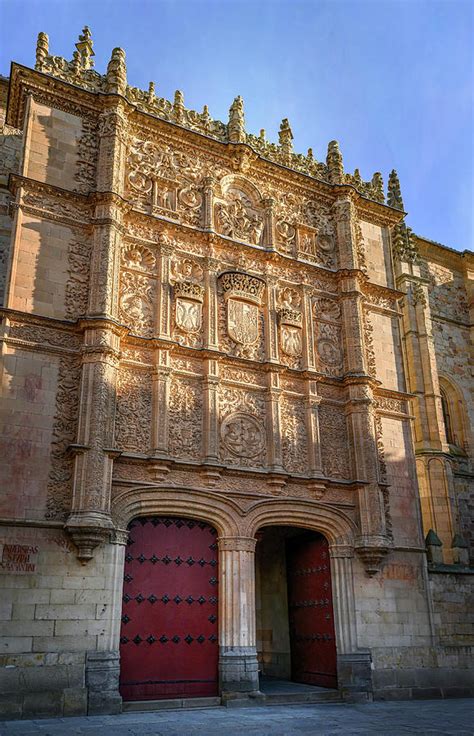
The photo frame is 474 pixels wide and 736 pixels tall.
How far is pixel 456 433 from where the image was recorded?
21328 mm

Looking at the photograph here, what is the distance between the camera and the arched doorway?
46.6 ft

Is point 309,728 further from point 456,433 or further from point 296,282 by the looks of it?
point 456,433

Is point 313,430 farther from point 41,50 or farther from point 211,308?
point 41,50

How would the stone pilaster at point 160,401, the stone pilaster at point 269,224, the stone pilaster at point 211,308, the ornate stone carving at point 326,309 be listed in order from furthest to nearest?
the ornate stone carving at point 326,309 → the stone pilaster at point 269,224 → the stone pilaster at point 211,308 → the stone pilaster at point 160,401

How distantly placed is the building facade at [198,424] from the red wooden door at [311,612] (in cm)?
6

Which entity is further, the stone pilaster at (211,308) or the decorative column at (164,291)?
the stone pilaster at (211,308)

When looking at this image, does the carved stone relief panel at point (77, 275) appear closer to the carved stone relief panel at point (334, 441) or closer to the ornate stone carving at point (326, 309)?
the ornate stone carving at point (326, 309)

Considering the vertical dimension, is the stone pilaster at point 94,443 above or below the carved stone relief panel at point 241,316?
below

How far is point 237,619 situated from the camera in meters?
12.3

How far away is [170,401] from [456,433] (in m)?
11.7

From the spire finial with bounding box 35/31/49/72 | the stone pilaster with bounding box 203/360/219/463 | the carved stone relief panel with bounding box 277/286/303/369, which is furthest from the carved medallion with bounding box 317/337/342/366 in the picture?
the spire finial with bounding box 35/31/49/72

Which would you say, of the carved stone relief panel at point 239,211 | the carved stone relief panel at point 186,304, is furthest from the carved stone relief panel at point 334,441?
the carved stone relief panel at point 239,211

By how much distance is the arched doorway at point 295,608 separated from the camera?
560 inches

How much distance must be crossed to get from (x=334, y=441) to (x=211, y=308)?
3.98 metres
